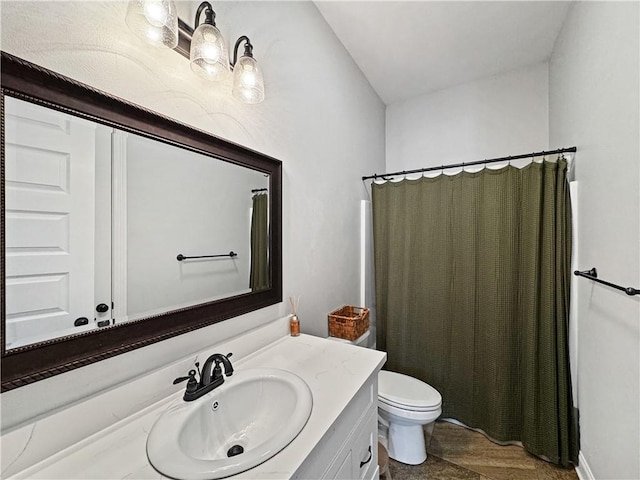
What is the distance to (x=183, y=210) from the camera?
1.00 m

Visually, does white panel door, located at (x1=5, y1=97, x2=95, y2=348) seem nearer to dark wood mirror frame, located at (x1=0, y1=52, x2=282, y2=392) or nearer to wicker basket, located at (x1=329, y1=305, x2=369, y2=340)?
dark wood mirror frame, located at (x1=0, y1=52, x2=282, y2=392)

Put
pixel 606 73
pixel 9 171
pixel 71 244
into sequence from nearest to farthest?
1. pixel 9 171
2. pixel 71 244
3. pixel 606 73

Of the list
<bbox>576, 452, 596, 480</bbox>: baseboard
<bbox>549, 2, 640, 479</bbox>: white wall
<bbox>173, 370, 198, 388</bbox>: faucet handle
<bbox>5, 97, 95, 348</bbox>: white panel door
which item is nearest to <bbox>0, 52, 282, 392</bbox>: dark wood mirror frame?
<bbox>5, 97, 95, 348</bbox>: white panel door

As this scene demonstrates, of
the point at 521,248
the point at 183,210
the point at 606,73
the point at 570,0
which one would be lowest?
the point at 521,248

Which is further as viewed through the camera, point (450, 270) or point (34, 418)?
point (450, 270)

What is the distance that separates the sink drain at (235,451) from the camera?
840mm

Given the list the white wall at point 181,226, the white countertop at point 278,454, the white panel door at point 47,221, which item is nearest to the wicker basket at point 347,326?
the white countertop at point 278,454

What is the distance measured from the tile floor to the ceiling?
271 cm

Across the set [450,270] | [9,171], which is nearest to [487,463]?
[450,270]

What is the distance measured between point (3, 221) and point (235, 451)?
32.9 inches

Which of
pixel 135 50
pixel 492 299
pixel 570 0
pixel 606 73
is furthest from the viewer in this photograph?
pixel 492 299

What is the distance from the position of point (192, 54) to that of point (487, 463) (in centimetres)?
251

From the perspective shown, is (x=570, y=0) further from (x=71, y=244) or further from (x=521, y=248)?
(x=71, y=244)

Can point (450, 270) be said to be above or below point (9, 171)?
below
